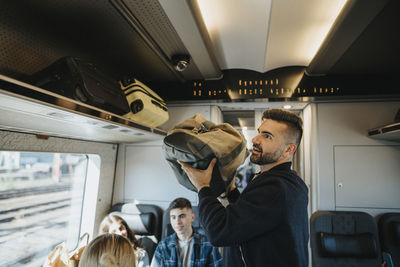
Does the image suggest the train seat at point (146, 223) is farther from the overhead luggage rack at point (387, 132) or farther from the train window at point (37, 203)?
the overhead luggage rack at point (387, 132)

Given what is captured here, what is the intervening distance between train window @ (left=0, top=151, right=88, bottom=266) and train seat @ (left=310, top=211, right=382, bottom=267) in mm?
2927

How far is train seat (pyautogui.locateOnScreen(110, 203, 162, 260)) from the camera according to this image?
9.53 ft

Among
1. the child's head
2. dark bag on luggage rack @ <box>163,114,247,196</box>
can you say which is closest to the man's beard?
dark bag on luggage rack @ <box>163,114,247,196</box>

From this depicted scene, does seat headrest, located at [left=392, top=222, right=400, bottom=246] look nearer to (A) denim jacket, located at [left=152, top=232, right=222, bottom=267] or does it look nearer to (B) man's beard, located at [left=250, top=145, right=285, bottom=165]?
(A) denim jacket, located at [left=152, top=232, right=222, bottom=267]

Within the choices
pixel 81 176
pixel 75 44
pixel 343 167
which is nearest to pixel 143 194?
pixel 81 176

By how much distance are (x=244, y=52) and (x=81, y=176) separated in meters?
2.49

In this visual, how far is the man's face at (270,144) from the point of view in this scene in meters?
1.47

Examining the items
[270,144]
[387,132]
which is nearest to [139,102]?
[270,144]

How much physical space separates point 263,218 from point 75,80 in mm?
1485

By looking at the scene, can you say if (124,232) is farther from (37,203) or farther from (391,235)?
(391,235)

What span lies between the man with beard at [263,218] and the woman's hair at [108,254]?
27.5 inches

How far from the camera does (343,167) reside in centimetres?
292

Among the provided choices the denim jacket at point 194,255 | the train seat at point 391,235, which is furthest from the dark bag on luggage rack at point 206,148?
the train seat at point 391,235

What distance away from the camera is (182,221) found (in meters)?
2.35
